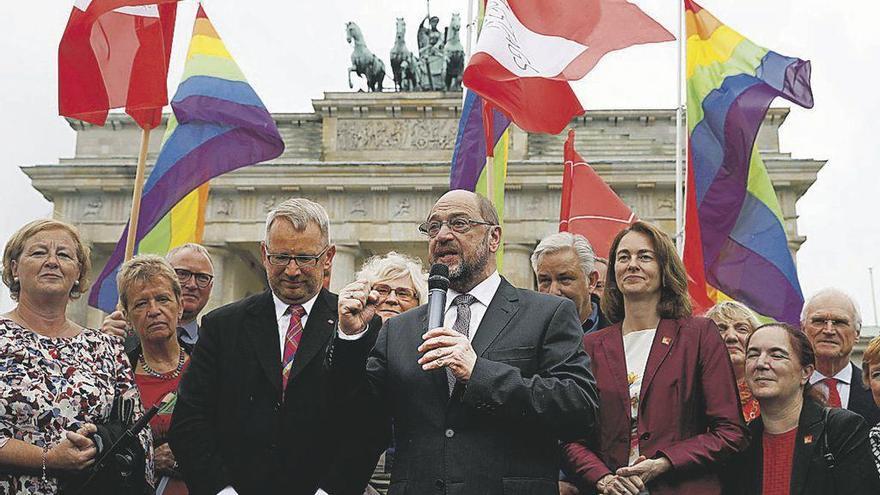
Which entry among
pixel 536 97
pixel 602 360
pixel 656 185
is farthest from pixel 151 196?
pixel 656 185

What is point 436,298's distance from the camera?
330cm

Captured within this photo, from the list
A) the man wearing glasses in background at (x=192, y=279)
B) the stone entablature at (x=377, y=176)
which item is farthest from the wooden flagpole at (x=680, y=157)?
the stone entablature at (x=377, y=176)

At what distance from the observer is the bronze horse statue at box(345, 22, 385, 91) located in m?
30.4

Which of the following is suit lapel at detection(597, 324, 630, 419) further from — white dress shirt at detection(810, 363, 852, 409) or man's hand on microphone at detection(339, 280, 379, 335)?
white dress shirt at detection(810, 363, 852, 409)

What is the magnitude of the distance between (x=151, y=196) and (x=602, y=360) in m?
5.79

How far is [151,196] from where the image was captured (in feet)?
29.0

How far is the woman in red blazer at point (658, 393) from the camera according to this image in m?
3.85

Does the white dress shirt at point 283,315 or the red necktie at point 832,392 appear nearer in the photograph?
the white dress shirt at point 283,315

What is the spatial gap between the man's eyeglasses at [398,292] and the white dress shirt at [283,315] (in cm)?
115

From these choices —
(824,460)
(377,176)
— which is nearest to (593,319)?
(824,460)

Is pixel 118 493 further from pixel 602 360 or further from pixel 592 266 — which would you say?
pixel 592 266

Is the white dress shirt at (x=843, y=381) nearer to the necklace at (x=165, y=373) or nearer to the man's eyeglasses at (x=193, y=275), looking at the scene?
the necklace at (x=165, y=373)

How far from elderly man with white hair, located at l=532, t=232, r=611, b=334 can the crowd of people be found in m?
1.06

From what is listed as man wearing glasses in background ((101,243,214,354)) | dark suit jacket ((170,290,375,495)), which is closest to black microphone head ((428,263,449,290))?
dark suit jacket ((170,290,375,495))
